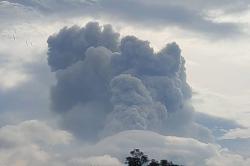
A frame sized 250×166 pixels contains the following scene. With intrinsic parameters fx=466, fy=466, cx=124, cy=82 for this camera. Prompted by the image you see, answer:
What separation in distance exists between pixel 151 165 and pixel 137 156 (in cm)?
436

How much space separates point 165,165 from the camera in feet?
351

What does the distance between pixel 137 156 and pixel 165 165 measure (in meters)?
7.79

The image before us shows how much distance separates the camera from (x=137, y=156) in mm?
103750

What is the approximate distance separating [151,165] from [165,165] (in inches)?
144

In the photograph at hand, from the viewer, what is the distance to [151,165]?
346ft
